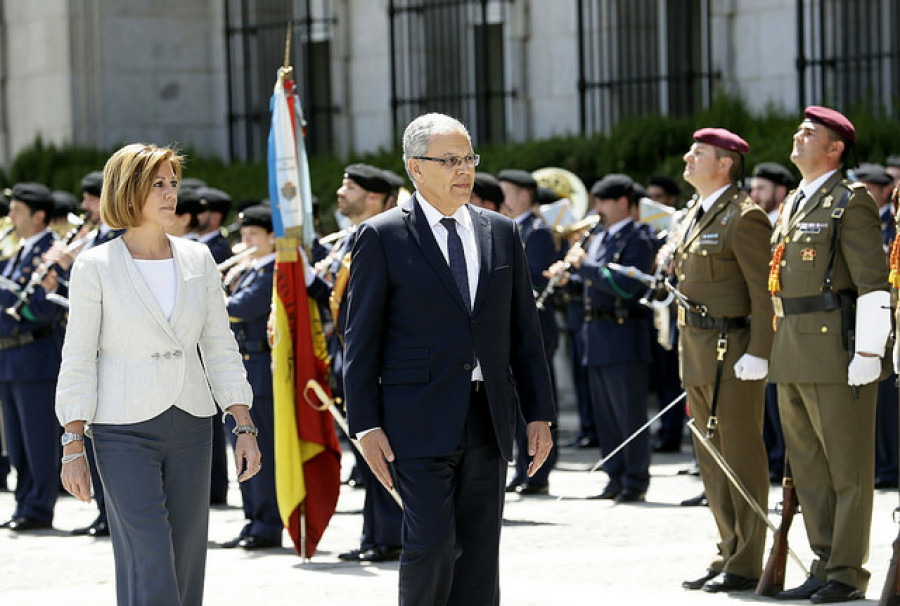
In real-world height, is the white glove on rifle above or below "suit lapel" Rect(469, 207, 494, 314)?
below

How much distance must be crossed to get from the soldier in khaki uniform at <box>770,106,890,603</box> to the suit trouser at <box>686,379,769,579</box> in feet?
0.83

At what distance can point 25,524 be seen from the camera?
11.0m

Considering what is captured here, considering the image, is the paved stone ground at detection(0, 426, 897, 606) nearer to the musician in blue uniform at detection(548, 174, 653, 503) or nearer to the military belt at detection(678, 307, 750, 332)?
the musician in blue uniform at detection(548, 174, 653, 503)

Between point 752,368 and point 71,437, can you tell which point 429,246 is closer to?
point 71,437

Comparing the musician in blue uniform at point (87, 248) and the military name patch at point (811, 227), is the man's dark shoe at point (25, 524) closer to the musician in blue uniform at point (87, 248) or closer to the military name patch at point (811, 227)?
the musician in blue uniform at point (87, 248)

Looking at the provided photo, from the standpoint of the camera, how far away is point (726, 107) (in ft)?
53.3

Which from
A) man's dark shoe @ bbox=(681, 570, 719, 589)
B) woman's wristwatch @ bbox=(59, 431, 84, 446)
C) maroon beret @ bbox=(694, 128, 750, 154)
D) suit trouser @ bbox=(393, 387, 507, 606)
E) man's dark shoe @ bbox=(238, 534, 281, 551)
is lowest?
Answer: man's dark shoe @ bbox=(238, 534, 281, 551)

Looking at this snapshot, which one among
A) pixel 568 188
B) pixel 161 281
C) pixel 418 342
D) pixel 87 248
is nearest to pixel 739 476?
pixel 418 342

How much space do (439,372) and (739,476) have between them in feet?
8.82

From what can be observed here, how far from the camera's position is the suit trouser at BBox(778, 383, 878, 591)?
25.6 ft

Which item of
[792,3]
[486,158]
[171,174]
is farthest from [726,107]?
[171,174]

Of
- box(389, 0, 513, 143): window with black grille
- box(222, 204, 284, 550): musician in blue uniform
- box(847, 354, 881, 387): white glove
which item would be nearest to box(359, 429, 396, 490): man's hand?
box(847, 354, 881, 387): white glove

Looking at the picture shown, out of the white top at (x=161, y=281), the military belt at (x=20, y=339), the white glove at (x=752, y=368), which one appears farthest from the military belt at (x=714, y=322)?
the military belt at (x=20, y=339)

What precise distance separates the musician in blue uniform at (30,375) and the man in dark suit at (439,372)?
5.49 metres
